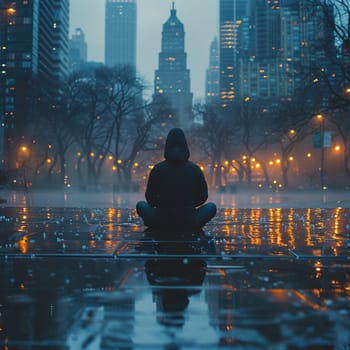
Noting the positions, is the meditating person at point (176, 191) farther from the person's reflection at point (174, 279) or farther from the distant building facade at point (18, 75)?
the distant building facade at point (18, 75)

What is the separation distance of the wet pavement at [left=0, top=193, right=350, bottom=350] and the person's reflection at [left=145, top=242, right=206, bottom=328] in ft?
0.04

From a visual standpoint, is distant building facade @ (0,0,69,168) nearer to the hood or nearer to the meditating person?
the hood

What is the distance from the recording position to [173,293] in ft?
18.3

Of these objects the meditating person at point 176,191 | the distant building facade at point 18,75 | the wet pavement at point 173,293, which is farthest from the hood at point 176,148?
the distant building facade at point 18,75

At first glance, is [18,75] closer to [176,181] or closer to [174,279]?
[176,181]

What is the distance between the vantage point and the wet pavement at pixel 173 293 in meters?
4.13

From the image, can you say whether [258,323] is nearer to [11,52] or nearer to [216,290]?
[216,290]

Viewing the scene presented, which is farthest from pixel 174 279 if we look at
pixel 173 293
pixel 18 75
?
pixel 18 75

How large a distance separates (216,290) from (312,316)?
4.41ft

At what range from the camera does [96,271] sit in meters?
6.86

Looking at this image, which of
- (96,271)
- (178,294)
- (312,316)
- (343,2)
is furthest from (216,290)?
(343,2)

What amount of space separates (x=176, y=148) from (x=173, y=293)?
5.46 m

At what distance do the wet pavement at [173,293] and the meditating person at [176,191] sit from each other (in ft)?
1.80

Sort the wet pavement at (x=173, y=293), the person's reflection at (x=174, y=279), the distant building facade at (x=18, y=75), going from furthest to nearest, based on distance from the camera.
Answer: the distant building facade at (x=18, y=75) < the person's reflection at (x=174, y=279) < the wet pavement at (x=173, y=293)
